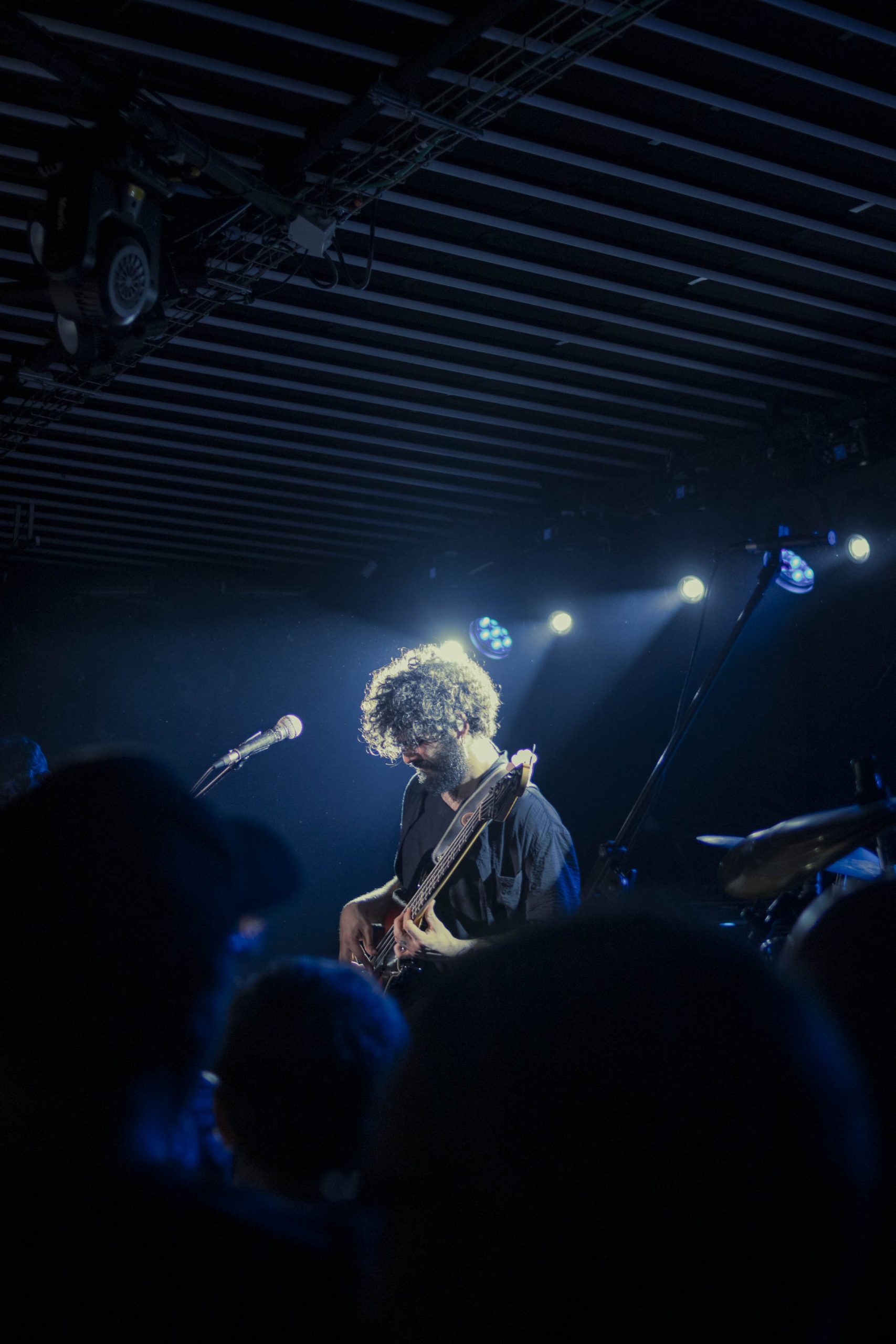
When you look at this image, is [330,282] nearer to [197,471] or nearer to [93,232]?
[93,232]

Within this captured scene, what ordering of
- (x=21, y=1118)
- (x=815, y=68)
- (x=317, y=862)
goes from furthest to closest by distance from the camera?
(x=317, y=862)
(x=815, y=68)
(x=21, y=1118)

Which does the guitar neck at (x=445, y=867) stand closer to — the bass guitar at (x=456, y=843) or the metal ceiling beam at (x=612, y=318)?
the bass guitar at (x=456, y=843)

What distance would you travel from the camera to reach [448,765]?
389 cm

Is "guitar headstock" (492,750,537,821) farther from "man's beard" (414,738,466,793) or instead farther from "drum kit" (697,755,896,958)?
"drum kit" (697,755,896,958)

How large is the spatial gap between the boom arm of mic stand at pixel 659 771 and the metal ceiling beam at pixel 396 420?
268 centimetres

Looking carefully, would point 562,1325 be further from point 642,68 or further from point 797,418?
point 797,418

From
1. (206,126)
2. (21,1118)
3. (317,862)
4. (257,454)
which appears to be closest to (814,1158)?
(21,1118)

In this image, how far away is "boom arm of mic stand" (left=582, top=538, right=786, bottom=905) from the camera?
3531mm

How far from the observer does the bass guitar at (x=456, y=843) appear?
3.47m

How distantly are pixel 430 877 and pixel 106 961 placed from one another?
3106 millimetres

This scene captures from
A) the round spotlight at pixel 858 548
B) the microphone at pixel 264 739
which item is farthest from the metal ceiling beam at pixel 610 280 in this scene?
the microphone at pixel 264 739

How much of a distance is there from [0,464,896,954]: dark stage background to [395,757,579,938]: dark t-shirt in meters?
2.82

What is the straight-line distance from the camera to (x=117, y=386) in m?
5.54

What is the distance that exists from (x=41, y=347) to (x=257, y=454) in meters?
1.54
